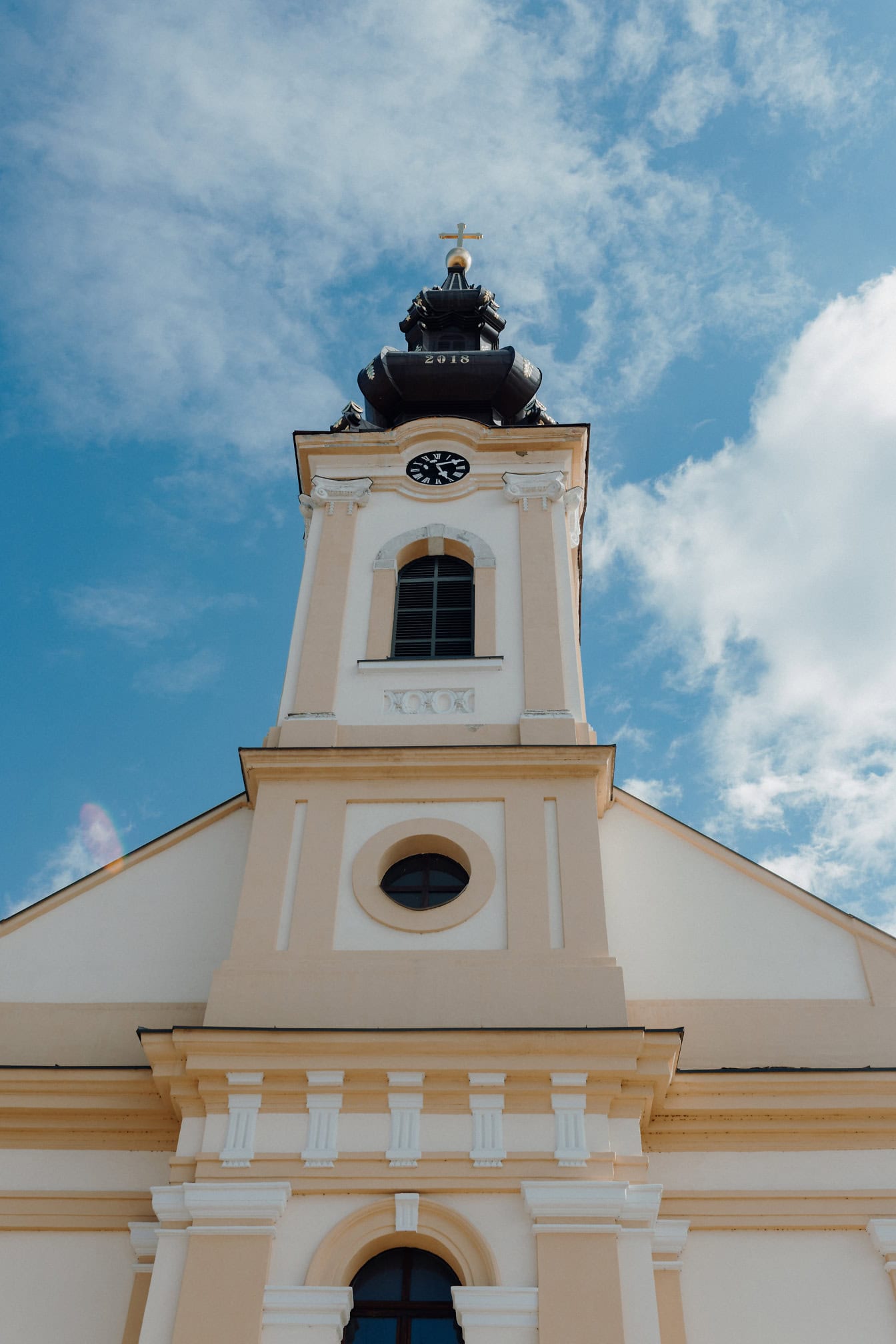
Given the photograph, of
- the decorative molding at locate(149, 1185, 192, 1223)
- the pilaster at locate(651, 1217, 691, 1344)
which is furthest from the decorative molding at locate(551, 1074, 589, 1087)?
the decorative molding at locate(149, 1185, 192, 1223)

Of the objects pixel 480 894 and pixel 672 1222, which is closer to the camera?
pixel 672 1222

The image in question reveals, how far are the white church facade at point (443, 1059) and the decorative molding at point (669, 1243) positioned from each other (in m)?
0.03

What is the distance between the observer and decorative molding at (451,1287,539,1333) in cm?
911

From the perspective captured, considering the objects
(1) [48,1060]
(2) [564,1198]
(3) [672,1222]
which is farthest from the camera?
(1) [48,1060]

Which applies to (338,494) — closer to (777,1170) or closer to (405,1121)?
(405,1121)

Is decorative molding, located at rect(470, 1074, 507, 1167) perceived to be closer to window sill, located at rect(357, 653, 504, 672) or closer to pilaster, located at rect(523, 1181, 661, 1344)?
pilaster, located at rect(523, 1181, 661, 1344)

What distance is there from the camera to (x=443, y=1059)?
1022 centimetres

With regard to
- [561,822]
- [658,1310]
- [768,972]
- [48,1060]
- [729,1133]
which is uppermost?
[561,822]

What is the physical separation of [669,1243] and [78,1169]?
4612 mm

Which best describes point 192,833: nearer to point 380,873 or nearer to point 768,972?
point 380,873

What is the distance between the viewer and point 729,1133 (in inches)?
425

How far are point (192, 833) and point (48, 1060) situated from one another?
104 inches

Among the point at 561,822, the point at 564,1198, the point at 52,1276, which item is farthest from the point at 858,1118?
the point at 52,1276

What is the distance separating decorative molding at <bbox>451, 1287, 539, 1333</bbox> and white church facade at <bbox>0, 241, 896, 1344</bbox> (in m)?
0.02
